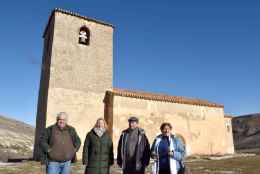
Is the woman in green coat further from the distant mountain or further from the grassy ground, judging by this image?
the distant mountain

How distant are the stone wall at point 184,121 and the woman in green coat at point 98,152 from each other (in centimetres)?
1192

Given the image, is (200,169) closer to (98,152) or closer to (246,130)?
(98,152)

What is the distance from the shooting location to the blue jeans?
4.91 meters

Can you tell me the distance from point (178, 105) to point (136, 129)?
1515 cm

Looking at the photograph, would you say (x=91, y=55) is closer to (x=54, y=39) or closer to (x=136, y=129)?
(x=54, y=39)

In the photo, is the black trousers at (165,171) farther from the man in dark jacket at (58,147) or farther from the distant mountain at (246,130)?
the distant mountain at (246,130)

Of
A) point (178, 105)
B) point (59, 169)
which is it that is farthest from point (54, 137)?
point (178, 105)

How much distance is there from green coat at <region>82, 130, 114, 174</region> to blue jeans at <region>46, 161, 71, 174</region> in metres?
0.37

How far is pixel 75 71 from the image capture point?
1794cm

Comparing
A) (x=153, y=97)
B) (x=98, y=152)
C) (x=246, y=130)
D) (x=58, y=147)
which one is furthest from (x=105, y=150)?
(x=246, y=130)

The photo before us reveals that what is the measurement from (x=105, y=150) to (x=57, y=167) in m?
0.95

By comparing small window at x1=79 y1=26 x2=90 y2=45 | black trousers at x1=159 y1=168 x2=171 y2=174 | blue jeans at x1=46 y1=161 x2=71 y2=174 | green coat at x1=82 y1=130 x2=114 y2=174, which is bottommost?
black trousers at x1=159 y1=168 x2=171 y2=174

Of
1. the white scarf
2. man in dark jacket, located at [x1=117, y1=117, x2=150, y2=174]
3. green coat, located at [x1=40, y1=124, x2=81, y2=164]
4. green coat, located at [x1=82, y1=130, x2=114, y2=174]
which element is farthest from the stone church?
the white scarf

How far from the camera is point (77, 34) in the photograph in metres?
18.6
